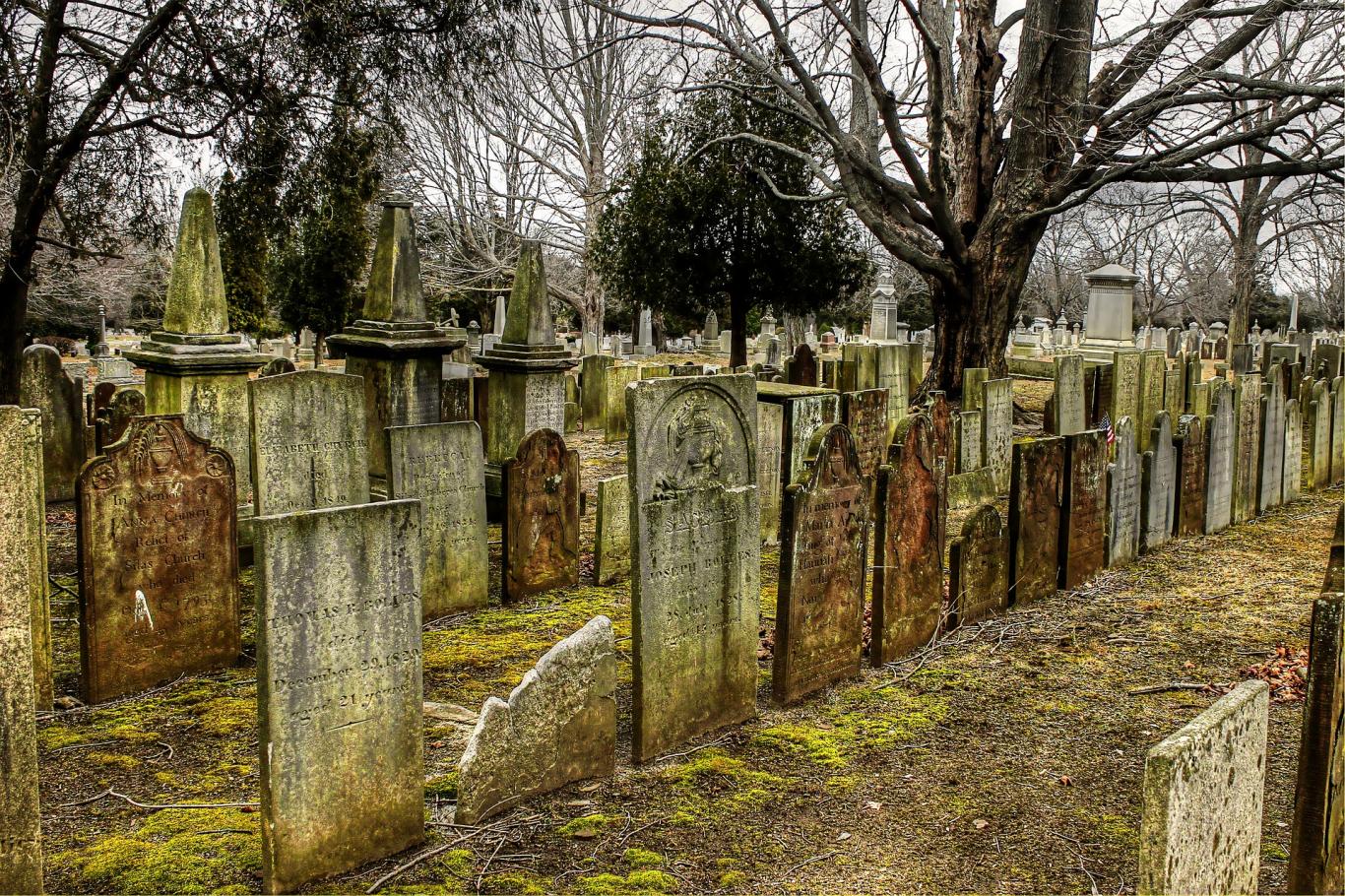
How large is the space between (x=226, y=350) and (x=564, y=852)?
6029mm

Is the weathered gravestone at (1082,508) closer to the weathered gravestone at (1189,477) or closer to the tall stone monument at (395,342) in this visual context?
the weathered gravestone at (1189,477)

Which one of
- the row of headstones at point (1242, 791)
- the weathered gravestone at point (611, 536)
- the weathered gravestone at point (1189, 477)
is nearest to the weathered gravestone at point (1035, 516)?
the weathered gravestone at point (1189, 477)

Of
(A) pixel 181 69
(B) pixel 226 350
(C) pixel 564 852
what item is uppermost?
(A) pixel 181 69

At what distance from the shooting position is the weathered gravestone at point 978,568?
23.1 feet

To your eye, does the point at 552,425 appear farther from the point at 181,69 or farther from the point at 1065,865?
the point at 1065,865

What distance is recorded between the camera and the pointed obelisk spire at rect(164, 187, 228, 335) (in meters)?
8.83

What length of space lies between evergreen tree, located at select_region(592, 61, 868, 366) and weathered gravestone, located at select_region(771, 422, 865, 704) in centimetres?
1509

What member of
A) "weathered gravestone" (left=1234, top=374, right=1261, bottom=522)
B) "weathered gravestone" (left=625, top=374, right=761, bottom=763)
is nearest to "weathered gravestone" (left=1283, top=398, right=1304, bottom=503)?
"weathered gravestone" (left=1234, top=374, right=1261, bottom=522)

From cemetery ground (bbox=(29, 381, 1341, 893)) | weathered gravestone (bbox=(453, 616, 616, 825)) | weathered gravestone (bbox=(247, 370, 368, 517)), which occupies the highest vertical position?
weathered gravestone (bbox=(247, 370, 368, 517))

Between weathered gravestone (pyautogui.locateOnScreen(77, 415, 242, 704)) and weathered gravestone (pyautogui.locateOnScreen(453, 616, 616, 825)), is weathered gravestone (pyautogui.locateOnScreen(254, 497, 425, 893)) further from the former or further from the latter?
weathered gravestone (pyautogui.locateOnScreen(77, 415, 242, 704))

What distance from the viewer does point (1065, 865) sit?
164 inches

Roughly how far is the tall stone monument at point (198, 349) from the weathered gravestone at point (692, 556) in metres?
4.90

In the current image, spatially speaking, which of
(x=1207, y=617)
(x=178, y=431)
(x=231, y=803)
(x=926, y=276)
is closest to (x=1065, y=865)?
(x=231, y=803)

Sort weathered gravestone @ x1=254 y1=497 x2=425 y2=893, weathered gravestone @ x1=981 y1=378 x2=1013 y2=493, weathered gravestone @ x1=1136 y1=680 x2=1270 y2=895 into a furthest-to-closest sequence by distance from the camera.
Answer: weathered gravestone @ x1=981 y1=378 x2=1013 y2=493 < weathered gravestone @ x1=254 y1=497 x2=425 y2=893 < weathered gravestone @ x1=1136 y1=680 x2=1270 y2=895
